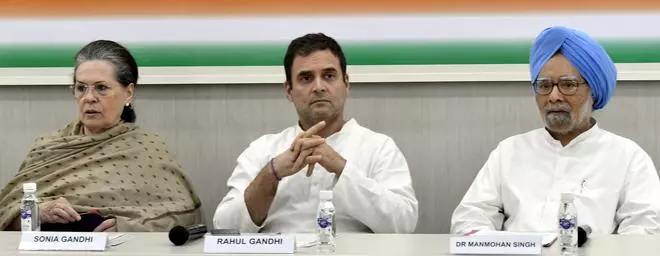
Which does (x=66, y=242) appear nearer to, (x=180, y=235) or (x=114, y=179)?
(x=180, y=235)

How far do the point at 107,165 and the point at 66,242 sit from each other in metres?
1.09

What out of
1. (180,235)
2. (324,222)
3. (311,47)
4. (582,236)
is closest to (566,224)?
(582,236)

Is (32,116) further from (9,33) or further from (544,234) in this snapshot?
(544,234)

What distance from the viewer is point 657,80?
3.66m

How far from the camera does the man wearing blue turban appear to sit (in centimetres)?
309

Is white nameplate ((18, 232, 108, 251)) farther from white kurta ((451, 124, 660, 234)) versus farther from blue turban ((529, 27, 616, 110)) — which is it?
blue turban ((529, 27, 616, 110))

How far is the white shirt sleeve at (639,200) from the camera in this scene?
117 inches

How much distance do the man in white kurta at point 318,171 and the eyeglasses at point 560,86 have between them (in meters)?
0.56

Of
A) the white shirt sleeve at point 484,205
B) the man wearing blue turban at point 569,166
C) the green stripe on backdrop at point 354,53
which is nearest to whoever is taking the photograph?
the man wearing blue turban at point 569,166

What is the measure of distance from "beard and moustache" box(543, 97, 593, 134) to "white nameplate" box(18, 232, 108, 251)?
1553 mm

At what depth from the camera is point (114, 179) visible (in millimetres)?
3441

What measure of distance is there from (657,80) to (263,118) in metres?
1.58

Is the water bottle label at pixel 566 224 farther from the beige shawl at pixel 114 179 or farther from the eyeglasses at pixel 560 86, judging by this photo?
the beige shawl at pixel 114 179

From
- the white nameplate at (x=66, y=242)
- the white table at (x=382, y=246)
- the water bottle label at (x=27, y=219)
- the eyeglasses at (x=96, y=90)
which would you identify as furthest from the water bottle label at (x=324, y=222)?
the eyeglasses at (x=96, y=90)
